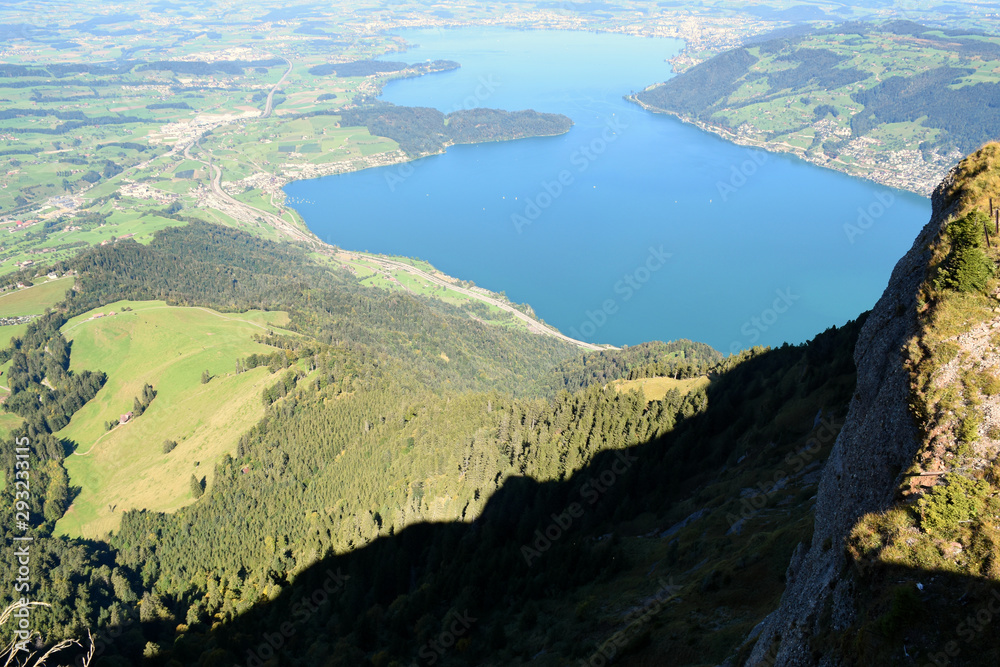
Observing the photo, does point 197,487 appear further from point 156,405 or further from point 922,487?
point 922,487

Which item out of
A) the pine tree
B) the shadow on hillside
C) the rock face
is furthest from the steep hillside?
the pine tree

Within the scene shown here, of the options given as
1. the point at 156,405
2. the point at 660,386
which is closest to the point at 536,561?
the point at 660,386

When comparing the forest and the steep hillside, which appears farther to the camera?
the forest

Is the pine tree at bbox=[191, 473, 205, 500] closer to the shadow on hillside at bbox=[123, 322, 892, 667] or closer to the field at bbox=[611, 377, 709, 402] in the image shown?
the shadow on hillside at bbox=[123, 322, 892, 667]

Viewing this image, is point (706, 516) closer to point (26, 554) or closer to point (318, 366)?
point (318, 366)

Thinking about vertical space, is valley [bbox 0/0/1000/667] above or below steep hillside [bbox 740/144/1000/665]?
below

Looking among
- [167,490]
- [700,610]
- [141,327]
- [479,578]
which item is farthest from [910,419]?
[141,327]
